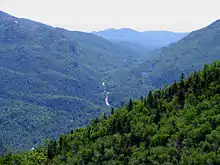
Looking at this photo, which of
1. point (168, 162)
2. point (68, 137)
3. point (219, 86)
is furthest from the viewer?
point (68, 137)

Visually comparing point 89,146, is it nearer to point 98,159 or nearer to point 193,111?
point 98,159

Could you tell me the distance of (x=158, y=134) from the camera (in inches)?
3543

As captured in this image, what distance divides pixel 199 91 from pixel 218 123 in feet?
72.4

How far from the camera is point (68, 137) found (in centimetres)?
11312

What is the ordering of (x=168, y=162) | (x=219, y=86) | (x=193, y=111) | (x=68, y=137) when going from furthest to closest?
(x=68, y=137) < (x=219, y=86) < (x=193, y=111) < (x=168, y=162)

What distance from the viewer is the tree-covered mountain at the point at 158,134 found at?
261ft

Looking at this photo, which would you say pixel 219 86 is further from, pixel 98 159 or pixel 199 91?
pixel 98 159

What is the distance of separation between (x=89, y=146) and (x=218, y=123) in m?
32.6

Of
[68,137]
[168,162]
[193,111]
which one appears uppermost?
[193,111]

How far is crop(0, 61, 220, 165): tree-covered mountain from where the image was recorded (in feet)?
261

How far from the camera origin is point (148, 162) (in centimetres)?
8138

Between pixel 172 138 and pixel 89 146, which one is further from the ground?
pixel 172 138

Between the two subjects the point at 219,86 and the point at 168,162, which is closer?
the point at 168,162

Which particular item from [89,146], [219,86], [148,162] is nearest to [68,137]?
[89,146]
